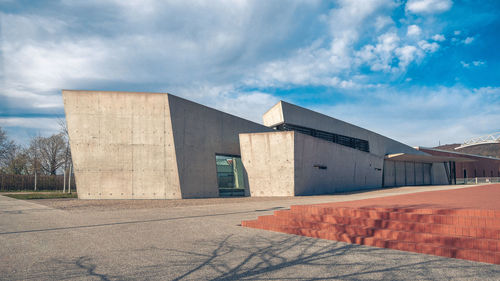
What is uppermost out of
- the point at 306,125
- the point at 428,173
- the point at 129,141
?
the point at 306,125

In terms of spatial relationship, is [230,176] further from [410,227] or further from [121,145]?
[410,227]

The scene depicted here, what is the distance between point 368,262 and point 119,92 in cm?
1817

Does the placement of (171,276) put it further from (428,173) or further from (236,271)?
(428,173)

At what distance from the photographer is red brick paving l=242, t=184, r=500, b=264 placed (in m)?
5.12

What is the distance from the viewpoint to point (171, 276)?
419 centimetres

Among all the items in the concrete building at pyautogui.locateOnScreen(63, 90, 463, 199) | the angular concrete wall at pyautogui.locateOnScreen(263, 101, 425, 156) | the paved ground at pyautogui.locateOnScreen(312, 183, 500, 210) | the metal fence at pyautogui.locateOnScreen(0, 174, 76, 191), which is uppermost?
the angular concrete wall at pyautogui.locateOnScreen(263, 101, 425, 156)

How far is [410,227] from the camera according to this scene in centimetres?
628

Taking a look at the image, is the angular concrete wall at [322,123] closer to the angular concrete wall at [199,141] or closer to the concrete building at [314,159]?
the concrete building at [314,159]

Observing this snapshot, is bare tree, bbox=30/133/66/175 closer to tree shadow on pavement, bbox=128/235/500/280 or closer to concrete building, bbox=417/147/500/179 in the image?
tree shadow on pavement, bbox=128/235/500/280

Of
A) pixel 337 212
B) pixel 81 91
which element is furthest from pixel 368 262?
pixel 81 91

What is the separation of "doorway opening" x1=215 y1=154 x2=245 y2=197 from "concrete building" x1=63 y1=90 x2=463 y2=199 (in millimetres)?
83

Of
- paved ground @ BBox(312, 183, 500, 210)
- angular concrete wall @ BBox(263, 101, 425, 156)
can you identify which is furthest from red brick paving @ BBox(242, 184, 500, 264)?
angular concrete wall @ BBox(263, 101, 425, 156)

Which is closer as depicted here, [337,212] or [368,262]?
[368,262]

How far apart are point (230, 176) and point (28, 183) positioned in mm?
28463
